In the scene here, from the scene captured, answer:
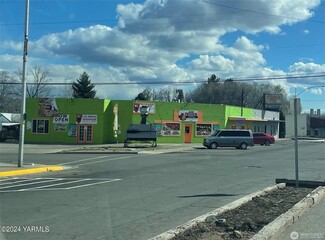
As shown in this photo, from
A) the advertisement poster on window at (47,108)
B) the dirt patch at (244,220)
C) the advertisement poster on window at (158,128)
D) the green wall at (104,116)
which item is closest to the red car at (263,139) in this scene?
the green wall at (104,116)

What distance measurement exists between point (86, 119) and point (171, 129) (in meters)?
10.3

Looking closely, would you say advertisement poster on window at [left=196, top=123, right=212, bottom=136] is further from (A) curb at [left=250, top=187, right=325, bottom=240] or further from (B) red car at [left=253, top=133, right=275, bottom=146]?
(A) curb at [left=250, top=187, right=325, bottom=240]

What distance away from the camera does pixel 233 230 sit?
7.08 meters

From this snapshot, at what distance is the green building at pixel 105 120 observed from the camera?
47969 millimetres

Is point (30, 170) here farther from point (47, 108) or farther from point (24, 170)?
point (47, 108)

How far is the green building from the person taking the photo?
157 feet

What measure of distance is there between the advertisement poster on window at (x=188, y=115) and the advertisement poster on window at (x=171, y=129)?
3.27 ft

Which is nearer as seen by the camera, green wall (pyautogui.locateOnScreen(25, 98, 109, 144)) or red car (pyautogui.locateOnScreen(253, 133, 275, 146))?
green wall (pyautogui.locateOnScreen(25, 98, 109, 144))

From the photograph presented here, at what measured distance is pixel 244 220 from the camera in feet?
26.0

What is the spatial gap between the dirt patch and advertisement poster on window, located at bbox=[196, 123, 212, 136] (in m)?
42.9

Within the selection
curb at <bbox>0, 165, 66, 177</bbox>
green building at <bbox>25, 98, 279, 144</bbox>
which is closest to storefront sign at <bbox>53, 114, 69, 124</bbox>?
green building at <bbox>25, 98, 279, 144</bbox>

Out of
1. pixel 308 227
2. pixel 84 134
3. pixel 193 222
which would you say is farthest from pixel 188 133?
pixel 193 222

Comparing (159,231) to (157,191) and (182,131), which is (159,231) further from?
(182,131)

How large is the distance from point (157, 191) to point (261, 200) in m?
3.56
